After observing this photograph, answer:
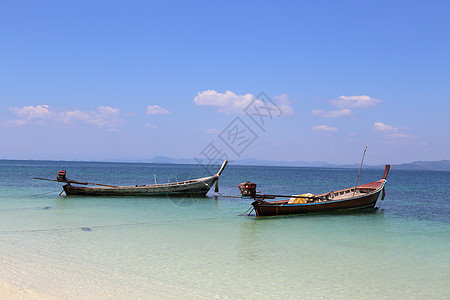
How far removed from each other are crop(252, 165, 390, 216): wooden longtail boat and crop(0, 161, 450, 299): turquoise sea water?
52 cm

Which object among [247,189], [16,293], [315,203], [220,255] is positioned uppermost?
[247,189]

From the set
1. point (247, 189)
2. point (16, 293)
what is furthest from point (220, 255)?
point (247, 189)

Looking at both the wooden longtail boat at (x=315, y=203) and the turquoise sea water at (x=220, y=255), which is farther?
the wooden longtail boat at (x=315, y=203)

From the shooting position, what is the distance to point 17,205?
21.8 m

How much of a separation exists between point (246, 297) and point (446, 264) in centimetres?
715

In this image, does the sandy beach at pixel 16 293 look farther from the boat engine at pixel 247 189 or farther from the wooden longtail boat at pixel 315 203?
the wooden longtail boat at pixel 315 203

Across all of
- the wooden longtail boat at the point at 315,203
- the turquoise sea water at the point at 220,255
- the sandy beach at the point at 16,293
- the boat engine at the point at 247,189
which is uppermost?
the boat engine at the point at 247,189

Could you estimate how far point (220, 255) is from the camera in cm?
1130

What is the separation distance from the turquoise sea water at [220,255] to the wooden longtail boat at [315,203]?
0.52 m

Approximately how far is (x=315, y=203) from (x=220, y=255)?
10.0 meters

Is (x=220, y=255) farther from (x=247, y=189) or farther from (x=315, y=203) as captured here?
(x=315, y=203)

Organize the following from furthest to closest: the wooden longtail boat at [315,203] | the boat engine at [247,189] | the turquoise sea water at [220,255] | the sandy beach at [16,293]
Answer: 1. the wooden longtail boat at [315,203]
2. the boat engine at [247,189]
3. the turquoise sea water at [220,255]
4. the sandy beach at [16,293]

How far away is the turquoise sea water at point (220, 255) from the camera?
823cm

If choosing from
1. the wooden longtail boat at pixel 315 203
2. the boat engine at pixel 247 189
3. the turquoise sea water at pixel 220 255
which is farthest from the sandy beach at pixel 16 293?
the wooden longtail boat at pixel 315 203
